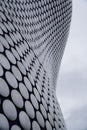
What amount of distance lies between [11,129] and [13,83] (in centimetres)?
69

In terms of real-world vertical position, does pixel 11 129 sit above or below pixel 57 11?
below

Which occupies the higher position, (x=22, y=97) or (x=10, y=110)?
(x=22, y=97)

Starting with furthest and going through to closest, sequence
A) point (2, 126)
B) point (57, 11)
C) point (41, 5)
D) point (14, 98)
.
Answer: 1. point (57, 11)
2. point (41, 5)
3. point (14, 98)
4. point (2, 126)

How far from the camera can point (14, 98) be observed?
2.76 m

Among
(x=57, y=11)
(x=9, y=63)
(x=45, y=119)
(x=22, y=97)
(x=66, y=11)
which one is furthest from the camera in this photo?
(x=66, y=11)

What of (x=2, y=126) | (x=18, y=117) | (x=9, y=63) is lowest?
(x=2, y=126)

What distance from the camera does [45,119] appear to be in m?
3.51

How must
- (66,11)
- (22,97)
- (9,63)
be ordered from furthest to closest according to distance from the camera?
(66,11), (9,63), (22,97)

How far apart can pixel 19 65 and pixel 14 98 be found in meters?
0.86

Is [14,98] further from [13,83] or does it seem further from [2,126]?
[2,126]

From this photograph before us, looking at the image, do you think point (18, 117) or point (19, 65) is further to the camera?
point (19, 65)

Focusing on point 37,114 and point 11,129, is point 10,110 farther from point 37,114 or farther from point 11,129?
point 37,114

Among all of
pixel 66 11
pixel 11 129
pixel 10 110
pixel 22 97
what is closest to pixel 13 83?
pixel 22 97

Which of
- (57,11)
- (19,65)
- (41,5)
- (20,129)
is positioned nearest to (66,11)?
(57,11)
